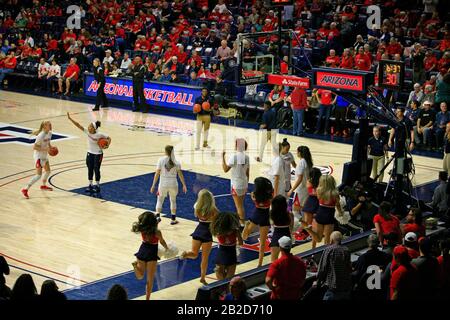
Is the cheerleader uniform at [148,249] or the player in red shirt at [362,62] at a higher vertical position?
the player in red shirt at [362,62]

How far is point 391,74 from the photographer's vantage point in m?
17.0

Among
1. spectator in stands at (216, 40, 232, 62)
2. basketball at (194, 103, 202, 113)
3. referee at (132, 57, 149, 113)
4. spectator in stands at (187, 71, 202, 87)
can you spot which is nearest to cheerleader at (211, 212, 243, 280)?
basketball at (194, 103, 202, 113)

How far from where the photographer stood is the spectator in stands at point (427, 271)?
1123 centimetres

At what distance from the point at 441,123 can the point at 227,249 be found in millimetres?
12972

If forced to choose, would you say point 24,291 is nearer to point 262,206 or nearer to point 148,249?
point 148,249

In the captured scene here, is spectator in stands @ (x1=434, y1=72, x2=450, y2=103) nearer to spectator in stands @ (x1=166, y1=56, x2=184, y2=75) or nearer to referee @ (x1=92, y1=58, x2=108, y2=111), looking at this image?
spectator in stands @ (x1=166, y1=56, x2=184, y2=75)

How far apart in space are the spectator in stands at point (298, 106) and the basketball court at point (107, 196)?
657mm

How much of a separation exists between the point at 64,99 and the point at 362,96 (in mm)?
17709

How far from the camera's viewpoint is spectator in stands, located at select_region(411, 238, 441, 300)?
Result: 1123 cm

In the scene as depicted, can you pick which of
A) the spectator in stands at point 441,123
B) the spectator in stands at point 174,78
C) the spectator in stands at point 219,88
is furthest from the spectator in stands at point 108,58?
the spectator in stands at point 441,123

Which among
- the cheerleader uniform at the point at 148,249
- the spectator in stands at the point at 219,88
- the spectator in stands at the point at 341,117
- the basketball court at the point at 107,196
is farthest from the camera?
the spectator in stands at the point at 219,88

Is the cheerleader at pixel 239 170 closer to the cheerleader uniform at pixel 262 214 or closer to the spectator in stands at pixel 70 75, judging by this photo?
the cheerleader uniform at pixel 262 214

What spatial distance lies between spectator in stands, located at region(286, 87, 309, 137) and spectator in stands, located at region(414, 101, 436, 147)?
11.3 ft
